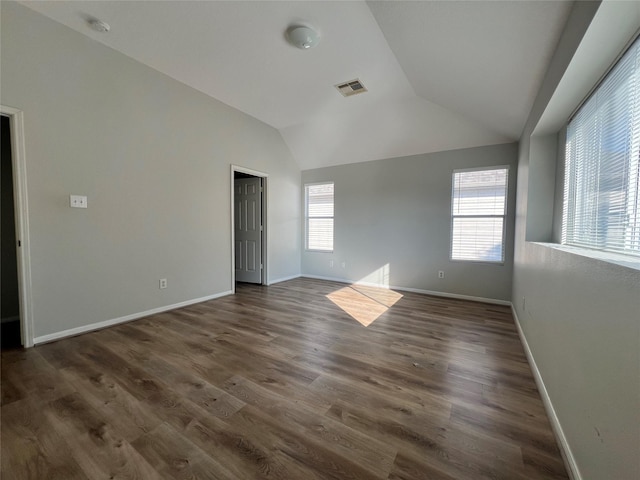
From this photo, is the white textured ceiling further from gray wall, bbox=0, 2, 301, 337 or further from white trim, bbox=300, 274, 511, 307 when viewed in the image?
white trim, bbox=300, 274, 511, 307

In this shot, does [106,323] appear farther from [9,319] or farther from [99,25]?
[99,25]

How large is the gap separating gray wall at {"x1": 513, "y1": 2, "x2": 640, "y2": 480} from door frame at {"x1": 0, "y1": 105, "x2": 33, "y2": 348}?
155 inches

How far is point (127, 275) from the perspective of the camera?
305 cm

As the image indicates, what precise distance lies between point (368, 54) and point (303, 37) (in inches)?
28.3

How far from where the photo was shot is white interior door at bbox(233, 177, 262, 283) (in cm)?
499

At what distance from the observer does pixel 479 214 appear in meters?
4.02

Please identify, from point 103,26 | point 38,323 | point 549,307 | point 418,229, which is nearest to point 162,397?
point 38,323

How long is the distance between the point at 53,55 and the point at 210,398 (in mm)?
3343

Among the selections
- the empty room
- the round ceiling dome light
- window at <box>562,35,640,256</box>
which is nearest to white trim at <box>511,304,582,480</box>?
the empty room

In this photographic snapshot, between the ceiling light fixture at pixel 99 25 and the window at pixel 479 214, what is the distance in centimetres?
461

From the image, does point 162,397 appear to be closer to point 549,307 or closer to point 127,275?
point 127,275

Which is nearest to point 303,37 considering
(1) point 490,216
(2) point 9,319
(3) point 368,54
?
(3) point 368,54

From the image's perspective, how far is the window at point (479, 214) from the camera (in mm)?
3887

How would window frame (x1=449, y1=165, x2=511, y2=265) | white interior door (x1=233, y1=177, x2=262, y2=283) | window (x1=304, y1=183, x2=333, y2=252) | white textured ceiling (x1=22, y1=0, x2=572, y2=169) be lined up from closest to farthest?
white textured ceiling (x1=22, y1=0, x2=572, y2=169) → window frame (x1=449, y1=165, x2=511, y2=265) → white interior door (x1=233, y1=177, x2=262, y2=283) → window (x1=304, y1=183, x2=333, y2=252)
